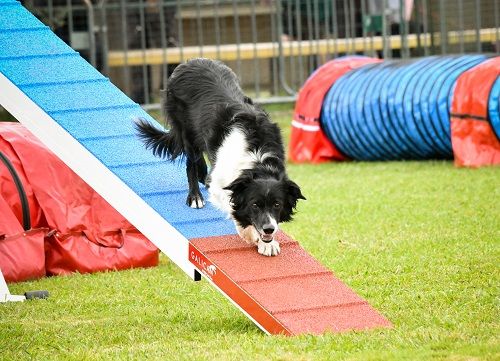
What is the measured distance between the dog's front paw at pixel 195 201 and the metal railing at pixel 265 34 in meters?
9.42

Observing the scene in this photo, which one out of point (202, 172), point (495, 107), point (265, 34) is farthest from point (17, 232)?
point (265, 34)

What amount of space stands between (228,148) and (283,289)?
91cm

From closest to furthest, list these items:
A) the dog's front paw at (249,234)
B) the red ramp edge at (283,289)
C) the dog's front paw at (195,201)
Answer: the red ramp edge at (283,289)
the dog's front paw at (249,234)
the dog's front paw at (195,201)

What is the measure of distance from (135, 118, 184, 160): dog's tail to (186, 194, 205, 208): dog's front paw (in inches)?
18.2

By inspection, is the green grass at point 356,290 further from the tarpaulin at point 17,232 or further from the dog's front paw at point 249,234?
the dog's front paw at point 249,234

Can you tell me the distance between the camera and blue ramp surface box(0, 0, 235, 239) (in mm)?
5465

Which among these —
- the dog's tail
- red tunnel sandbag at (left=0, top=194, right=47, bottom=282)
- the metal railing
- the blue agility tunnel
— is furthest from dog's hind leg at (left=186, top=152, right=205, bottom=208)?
the metal railing

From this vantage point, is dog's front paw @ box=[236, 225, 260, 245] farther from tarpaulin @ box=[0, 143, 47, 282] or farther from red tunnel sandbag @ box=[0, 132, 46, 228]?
red tunnel sandbag @ box=[0, 132, 46, 228]

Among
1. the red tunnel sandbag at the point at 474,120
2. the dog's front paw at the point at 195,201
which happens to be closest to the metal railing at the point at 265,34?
the red tunnel sandbag at the point at 474,120

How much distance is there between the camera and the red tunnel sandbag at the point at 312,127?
38.1ft

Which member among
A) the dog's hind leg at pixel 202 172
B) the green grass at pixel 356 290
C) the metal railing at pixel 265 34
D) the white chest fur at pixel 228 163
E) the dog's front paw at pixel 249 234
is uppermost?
the metal railing at pixel 265 34

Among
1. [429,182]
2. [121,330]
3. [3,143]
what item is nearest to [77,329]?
[121,330]

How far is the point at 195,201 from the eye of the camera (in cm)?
564

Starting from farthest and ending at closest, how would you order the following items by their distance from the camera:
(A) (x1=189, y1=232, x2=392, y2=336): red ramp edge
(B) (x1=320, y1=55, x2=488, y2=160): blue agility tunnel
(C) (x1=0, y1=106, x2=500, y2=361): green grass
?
1. (B) (x1=320, y1=55, x2=488, y2=160): blue agility tunnel
2. (A) (x1=189, y1=232, x2=392, y2=336): red ramp edge
3. (C) (x1=0, y1=106, x2=500, y2=361): green grass
